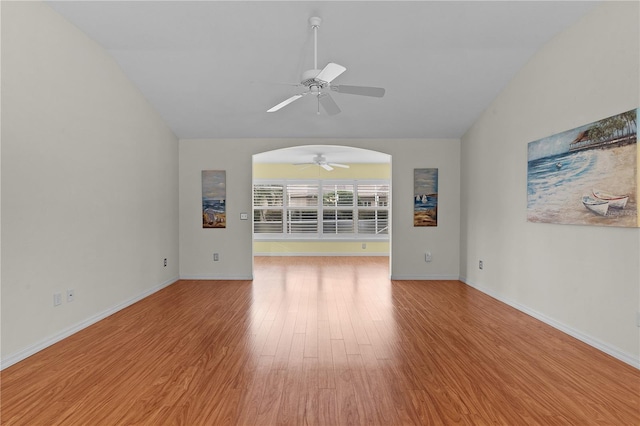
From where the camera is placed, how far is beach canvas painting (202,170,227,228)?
6.18 meters

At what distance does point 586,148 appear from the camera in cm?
325

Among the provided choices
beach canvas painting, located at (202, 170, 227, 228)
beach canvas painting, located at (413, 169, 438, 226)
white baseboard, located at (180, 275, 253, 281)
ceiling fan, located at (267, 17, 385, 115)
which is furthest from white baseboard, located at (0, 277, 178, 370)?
beach canvas painting, located at (413, 169, 438, 226)

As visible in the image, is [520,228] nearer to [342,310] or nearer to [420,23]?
[342,310]

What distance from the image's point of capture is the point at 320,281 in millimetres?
6184

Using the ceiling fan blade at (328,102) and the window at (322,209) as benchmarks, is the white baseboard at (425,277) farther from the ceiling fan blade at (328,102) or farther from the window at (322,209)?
the ceiling fan blade at (328,102)

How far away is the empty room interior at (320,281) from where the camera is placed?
2.44 meters

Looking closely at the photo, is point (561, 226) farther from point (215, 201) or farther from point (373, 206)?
point (373, 206)

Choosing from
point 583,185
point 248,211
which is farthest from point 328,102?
point 248,211

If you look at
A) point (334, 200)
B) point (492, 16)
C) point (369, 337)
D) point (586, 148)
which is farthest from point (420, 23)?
point (334, 200)

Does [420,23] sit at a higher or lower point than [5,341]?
higher

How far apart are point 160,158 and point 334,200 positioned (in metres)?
5.21

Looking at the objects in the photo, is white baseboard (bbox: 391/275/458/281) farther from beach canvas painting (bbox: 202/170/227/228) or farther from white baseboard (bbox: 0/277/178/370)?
white baseboard (bbox: 0/277/178/370)

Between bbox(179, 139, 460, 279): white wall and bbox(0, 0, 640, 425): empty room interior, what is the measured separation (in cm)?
5

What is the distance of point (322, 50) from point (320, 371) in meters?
3.33
